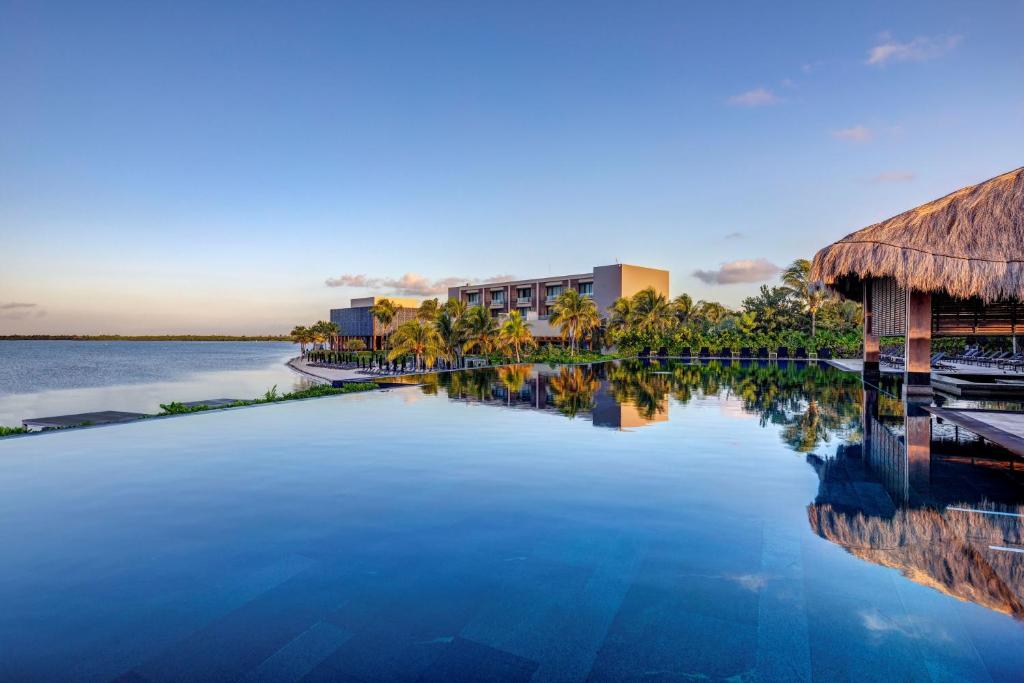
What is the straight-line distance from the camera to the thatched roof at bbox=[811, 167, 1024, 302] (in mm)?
11430

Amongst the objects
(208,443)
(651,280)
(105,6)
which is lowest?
(208,443)

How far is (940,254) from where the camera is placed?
38.6 ft

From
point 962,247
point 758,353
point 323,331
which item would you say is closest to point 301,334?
point 323,331

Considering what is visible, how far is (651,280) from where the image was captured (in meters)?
50.6

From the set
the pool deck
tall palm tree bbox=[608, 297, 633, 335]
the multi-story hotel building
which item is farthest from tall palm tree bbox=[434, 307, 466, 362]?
the pool deck

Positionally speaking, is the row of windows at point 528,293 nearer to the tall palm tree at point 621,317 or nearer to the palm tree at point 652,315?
the tall palm tree at point 621,317

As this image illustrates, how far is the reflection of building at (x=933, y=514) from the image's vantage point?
3473mm

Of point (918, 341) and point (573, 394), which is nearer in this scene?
point (918, 341)

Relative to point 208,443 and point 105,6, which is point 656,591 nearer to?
point 208,443

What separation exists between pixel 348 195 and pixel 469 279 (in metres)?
32.9

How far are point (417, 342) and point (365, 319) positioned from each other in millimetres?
40941

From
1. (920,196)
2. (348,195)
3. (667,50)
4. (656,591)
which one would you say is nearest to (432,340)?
(348,195)

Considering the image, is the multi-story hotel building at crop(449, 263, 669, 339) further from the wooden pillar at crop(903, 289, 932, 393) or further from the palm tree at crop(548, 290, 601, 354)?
the wooden pillar at crop(903, 289, 932, 393)

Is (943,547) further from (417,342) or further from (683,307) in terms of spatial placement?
(683,307)
